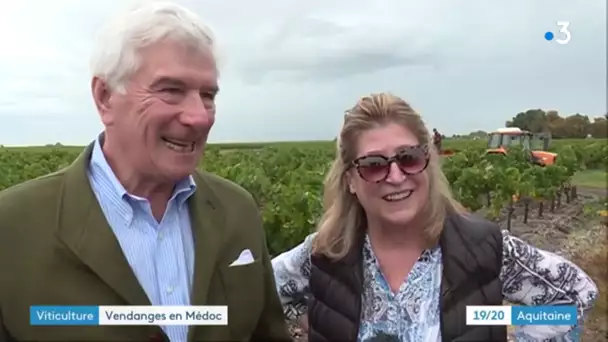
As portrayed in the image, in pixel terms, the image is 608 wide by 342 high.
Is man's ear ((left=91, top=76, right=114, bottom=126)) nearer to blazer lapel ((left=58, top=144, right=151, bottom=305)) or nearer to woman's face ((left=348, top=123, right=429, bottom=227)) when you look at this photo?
blazer lapel ((left=58, top=144, right=151, bottom=305))

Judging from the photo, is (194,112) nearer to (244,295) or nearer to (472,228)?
(244,295)

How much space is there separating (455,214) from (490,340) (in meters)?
0.29

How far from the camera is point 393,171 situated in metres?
1.56

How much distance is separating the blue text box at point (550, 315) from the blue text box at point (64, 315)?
0.96 m

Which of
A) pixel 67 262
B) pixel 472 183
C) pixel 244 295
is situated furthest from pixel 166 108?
pixel 472 183

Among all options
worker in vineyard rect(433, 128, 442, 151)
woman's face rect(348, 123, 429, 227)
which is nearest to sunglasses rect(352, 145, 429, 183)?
woman's face rect(348, 123, 429, 227)

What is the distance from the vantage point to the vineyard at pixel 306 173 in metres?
2.46

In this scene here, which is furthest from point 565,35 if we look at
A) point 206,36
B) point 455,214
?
point 206,36

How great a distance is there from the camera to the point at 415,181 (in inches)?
62.9

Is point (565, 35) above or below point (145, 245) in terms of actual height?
above

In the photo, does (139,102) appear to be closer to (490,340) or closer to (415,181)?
(415,181)

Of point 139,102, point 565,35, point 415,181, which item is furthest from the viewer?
point 565,35

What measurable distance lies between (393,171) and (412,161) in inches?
2.0

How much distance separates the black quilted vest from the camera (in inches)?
61.9
